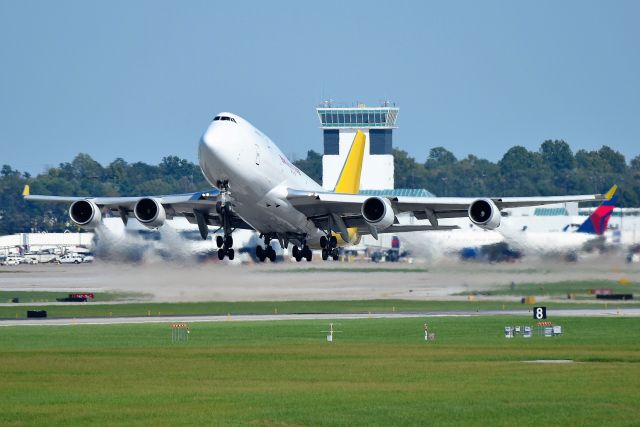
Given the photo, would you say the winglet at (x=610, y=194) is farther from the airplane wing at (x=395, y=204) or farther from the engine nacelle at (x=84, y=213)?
the engine nacelle at (x=84, y=213)

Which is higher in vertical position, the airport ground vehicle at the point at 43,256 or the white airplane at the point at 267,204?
the airport ground vehicle at the point at 43,256

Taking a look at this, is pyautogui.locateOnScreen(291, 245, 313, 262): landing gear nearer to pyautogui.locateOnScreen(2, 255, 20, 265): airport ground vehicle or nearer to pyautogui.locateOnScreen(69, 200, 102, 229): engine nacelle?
pyautogui.locateOnScreen(69, 200, 102, 229): engine nacelle

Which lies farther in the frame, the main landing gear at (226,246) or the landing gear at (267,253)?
the landing gear at (267,253)

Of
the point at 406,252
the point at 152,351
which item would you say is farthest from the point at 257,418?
the point at 406,252

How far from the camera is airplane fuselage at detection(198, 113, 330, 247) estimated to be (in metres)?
52.3

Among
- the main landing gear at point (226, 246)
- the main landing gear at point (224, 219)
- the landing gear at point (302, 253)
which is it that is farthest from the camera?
the landing gear at point (302, 253)

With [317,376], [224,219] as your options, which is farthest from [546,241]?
[317,376]

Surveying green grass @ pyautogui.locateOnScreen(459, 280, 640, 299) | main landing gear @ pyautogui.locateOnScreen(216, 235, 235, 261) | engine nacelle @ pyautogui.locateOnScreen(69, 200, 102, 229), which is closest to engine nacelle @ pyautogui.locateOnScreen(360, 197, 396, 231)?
main landing gear @ pyautogui.locateOnScreen(216, 235, 235, 261)

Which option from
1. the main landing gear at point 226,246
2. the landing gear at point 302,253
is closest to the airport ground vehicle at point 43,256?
the landing gear at point 302,253

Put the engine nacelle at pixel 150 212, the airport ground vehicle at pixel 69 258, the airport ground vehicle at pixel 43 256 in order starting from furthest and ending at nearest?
the airport ground vehicle at pixel 43 256, the airport ground vehicle at pixel 69 258, the engine nacelle at pixel 150 212

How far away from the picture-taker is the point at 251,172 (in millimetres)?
53656

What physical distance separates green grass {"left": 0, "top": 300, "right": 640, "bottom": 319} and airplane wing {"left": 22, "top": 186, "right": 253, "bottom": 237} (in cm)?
1570

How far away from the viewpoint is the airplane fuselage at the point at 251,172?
5234 cm

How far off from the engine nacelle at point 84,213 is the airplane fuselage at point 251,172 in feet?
21.3
